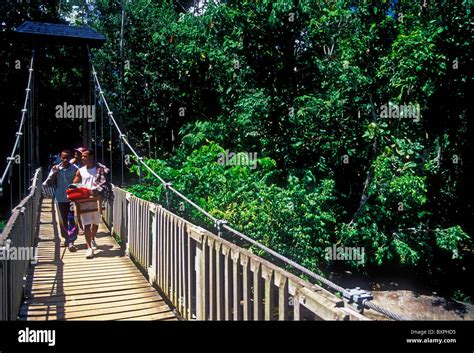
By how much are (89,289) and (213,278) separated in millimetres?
1921

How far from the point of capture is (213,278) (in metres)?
2.57

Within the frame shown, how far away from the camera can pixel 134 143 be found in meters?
13.0

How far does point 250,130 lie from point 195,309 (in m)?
6.31

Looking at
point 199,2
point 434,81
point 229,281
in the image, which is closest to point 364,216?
point 434,81

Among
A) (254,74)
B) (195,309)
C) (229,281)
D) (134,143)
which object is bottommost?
(195,309)

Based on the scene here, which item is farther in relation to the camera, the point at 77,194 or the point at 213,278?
the point at 77,194

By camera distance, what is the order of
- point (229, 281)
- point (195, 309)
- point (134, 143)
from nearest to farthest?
1. point (229, 281)
2. point (195, 309)
3. point (134, 143)

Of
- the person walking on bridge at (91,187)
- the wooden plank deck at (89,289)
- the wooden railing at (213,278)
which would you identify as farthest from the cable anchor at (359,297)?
the person walking on bridge at (91,187)

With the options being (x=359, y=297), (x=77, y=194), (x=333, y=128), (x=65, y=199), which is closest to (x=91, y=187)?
(x=77, y=194)

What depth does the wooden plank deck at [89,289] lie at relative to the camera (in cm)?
340

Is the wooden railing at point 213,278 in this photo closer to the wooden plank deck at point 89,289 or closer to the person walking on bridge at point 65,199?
the wooden plank deck at point 89,289

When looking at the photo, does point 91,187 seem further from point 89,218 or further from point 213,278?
point 213,278

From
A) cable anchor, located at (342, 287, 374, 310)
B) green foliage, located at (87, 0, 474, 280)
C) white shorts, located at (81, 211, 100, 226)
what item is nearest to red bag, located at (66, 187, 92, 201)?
white shorts, located at (81, 211, 100, 226)

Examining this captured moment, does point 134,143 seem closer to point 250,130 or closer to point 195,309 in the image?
point 250,130
